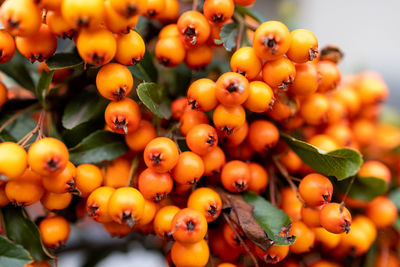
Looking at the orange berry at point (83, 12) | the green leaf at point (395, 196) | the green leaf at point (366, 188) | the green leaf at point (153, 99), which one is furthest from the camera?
the green leaf at point (395, 196)

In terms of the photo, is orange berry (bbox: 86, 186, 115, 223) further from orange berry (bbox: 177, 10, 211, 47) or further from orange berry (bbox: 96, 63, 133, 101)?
orange berry (bbox: 177, 10, 211, 47)

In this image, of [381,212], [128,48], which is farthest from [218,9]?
[381,212]

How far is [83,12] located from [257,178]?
14.1 inches

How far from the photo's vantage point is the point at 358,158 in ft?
1.68

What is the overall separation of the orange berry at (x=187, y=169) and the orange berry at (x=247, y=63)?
0.14 m

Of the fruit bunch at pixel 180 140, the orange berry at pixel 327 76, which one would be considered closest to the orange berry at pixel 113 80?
the fruit bunch at pixel 180 140

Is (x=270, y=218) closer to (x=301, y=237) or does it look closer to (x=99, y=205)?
(x=301, y=237)

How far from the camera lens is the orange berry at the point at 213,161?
1.74 ft

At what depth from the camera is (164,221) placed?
50 centimetres

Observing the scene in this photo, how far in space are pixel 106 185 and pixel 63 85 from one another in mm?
198

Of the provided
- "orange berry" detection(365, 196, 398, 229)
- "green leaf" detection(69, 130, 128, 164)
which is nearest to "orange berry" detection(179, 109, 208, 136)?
"green leaf" detection(69, 130, 128, 164)

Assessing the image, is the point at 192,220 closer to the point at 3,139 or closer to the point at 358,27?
the point at 3,139

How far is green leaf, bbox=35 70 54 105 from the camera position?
0.55 m

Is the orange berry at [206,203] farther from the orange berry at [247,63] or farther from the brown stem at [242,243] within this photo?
the orange berry at [247,63]
